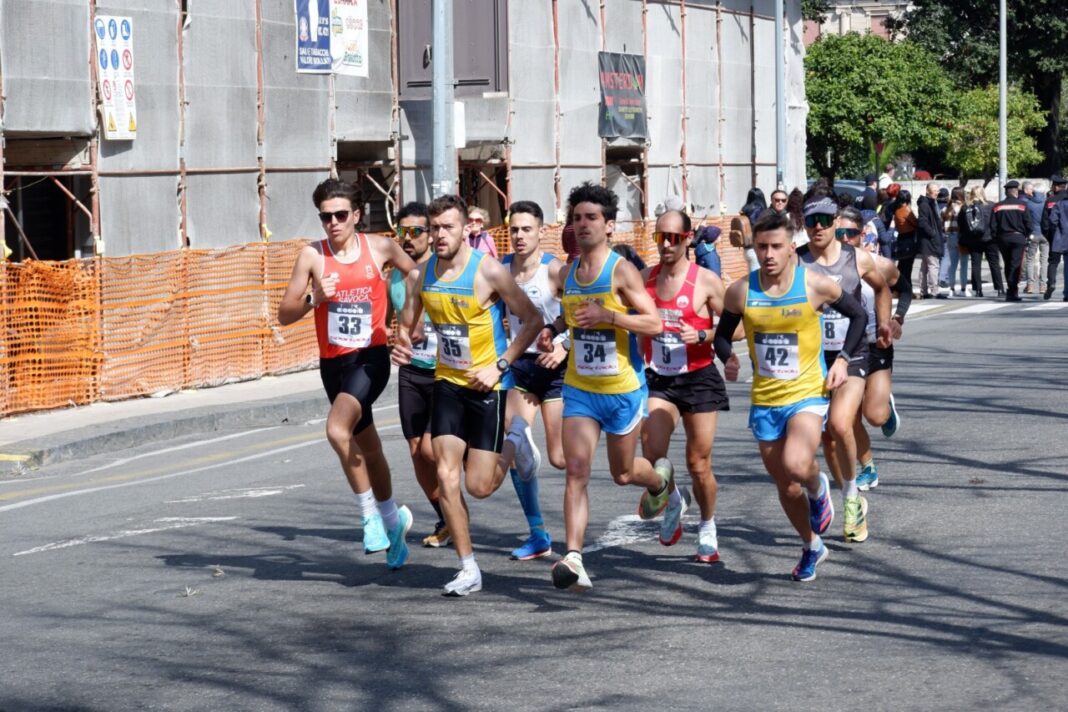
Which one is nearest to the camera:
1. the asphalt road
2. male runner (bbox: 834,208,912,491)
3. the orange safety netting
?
A: the asphalt road

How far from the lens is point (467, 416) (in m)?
8.32

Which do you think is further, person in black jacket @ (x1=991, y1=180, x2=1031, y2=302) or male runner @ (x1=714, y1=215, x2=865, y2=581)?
person in black jacket @ (x1=991, y1=180, x2=1031, y2=302)

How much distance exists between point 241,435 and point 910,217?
14497mm

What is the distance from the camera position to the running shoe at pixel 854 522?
913 centimetres

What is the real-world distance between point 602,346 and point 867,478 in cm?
312

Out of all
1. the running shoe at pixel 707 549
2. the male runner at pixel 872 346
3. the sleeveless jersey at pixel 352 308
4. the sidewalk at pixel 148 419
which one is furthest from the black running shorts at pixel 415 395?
the sidewalk at pixel 148 419

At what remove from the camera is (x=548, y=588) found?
326 inches

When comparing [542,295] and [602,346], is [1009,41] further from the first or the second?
[602,346]

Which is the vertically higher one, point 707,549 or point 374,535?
point 374,535

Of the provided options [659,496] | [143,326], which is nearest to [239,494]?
[659,496]

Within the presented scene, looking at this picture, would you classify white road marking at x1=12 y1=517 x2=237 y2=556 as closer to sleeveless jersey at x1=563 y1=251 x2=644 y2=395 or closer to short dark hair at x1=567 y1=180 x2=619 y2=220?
sleeveless jersey at x1=563 y1=251 x2=644 y2=395

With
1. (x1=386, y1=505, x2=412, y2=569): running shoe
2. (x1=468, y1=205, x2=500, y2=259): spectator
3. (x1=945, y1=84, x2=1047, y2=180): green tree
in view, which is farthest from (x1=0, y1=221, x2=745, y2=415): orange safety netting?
(x1=945, y1=84, x2=1047, y2=180): green tree

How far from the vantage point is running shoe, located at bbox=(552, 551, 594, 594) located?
7.68m

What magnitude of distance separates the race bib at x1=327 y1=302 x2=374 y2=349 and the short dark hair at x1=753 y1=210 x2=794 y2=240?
6.75 feet
